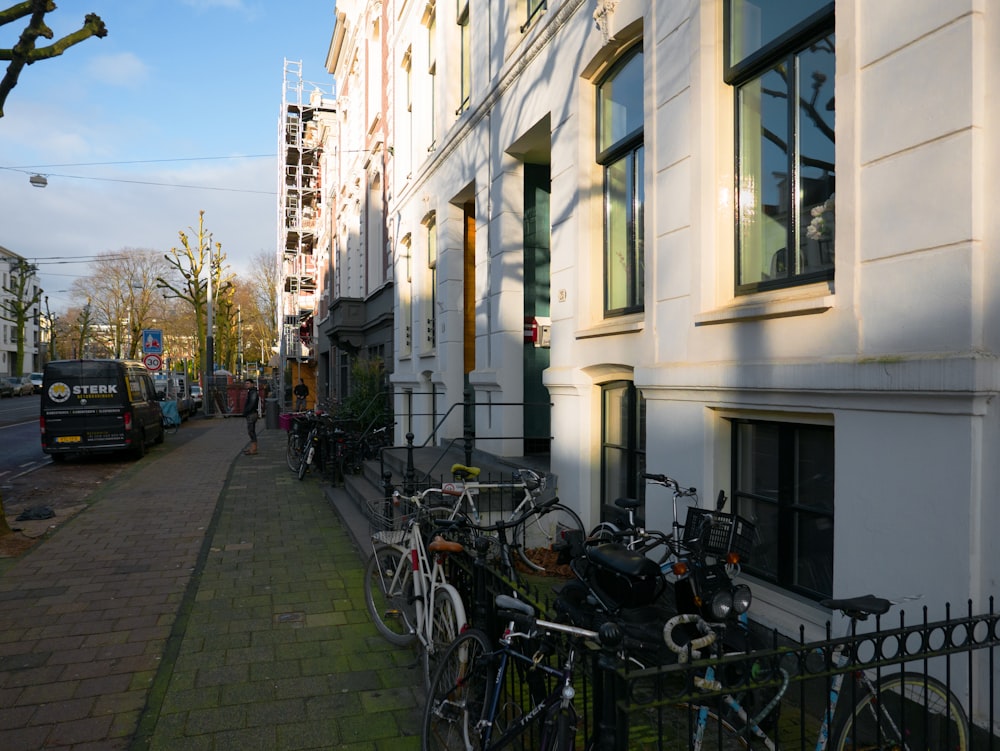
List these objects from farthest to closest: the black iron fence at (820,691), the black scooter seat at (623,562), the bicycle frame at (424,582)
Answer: the bicycle frame at (424,582)
the black scooter seat at (623,562)
the black iron fence at (820,691)

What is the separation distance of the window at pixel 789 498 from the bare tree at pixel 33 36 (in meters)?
8.30

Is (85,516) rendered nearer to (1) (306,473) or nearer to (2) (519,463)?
(1) (306,473)

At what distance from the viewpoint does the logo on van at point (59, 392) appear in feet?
52.5

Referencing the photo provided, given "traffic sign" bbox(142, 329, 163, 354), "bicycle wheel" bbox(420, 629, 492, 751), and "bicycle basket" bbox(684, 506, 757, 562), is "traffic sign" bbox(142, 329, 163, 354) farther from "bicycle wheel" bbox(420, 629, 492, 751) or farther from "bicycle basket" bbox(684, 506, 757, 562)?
"bicycle basket" bbox(684, 506, 757, 562)

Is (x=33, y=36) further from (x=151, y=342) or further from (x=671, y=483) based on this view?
(x=151, y=342)

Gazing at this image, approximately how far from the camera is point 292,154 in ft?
144

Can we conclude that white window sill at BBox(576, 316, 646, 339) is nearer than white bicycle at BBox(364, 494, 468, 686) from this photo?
No

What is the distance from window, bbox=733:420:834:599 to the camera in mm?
4141

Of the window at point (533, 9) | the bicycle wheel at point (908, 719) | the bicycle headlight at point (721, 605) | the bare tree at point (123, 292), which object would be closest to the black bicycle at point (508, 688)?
the bicycle headlight at point (721, 605)

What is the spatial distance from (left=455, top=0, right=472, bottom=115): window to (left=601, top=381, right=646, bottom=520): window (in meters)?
6.28

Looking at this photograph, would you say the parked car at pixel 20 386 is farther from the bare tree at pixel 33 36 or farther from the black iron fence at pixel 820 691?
the black iron fence at pixel 820 691

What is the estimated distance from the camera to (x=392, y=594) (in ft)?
18.2

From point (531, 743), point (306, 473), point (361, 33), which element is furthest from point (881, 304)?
point (361, 33)

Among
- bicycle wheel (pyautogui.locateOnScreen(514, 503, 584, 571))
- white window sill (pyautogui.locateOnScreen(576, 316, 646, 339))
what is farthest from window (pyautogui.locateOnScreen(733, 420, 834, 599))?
bicycle wheel (pyautogui.locateOnScreen(514, 503, 584, 571))
